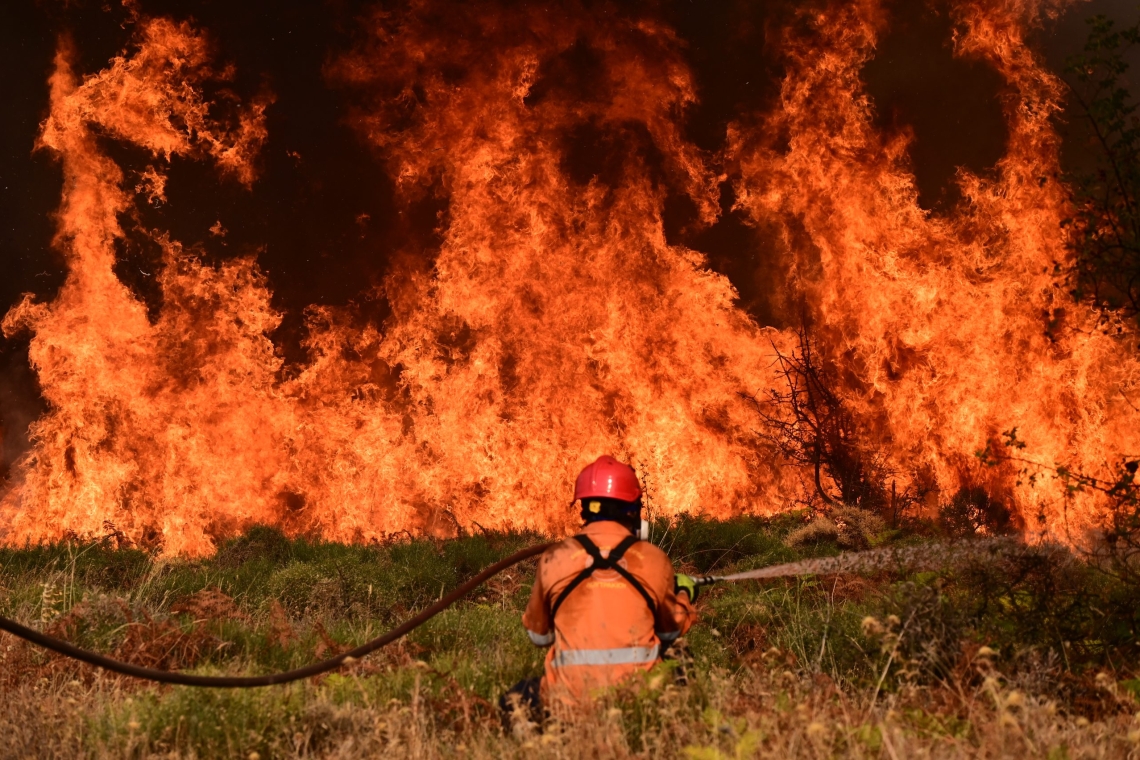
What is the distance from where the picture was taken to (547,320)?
15.1m

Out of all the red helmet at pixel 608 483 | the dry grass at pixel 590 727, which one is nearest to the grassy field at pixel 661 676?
the dry grass at pixel 590 727

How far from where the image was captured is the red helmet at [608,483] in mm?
4672

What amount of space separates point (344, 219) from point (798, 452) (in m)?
8.52

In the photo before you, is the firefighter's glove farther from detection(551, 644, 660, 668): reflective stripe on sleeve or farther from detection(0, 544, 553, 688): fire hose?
detection(0, 544, 553, 688): fire hose

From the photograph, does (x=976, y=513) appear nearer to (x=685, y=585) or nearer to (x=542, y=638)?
(x=685, y=585)

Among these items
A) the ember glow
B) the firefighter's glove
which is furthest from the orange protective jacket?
the ember glow

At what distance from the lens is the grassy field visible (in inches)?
145

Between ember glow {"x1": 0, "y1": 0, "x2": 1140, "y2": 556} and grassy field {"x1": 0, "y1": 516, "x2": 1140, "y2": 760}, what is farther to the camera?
ember glow {"x1": 0, "y1": 0, "x2": 1140, "y2": 556}

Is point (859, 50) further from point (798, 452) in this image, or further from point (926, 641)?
point (926, 641)

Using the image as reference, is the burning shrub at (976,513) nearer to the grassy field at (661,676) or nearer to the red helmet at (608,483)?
the grassy field at (661,676)

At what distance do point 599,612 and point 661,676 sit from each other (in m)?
0.51

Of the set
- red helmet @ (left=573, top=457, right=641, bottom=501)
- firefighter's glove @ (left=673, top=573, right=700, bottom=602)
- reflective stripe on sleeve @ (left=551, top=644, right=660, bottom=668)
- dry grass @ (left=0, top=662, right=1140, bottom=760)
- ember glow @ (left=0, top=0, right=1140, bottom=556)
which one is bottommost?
dry grass @ (left=0, top=662, right=1140, bottom=760)

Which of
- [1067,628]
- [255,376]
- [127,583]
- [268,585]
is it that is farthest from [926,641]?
[255,376]

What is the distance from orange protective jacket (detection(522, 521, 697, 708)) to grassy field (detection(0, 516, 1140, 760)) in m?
0.21
